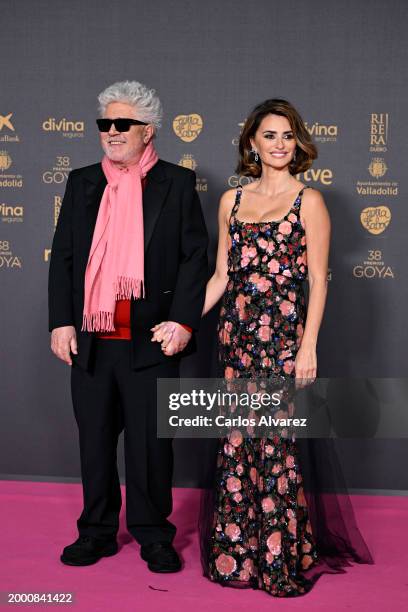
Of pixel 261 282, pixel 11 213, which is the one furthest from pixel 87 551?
pixel 11 213

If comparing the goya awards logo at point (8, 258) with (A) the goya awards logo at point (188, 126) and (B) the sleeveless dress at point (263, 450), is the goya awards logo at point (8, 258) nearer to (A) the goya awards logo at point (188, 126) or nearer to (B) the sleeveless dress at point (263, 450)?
(A) the goya awards logo at point (188, 126)

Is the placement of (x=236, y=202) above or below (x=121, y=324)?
above

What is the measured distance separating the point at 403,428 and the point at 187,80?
181cm

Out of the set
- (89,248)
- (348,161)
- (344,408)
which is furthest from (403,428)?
(89,248)

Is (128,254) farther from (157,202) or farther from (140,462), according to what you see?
(140,462)

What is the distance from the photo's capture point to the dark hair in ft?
9.16

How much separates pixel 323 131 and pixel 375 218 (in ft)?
1.44

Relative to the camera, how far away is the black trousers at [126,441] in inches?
117

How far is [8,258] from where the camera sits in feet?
13.1

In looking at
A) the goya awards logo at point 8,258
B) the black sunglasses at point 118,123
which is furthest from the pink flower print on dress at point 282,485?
the goya awards logo at point 8,258

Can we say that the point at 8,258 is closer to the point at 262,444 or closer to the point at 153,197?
the point at 153,197

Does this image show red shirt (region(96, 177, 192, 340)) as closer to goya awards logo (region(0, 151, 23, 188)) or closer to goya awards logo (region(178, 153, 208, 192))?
goya awards logo (region(178, 153, 208, 192))

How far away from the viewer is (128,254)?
2898 mm

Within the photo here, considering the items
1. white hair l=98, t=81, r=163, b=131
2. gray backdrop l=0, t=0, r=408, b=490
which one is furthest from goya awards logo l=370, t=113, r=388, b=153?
white hair l=98, t=81, r=163, b=131
